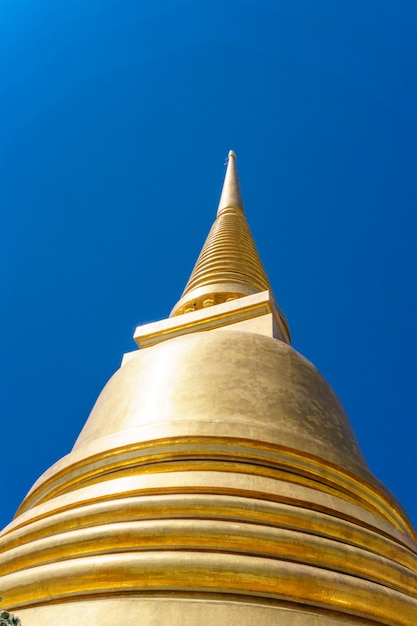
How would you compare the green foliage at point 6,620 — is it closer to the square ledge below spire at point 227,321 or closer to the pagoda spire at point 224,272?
the square ledge below spire at point 227,321

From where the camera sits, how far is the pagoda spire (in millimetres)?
10258

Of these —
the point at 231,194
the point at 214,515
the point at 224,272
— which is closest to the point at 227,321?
the point at 224,272

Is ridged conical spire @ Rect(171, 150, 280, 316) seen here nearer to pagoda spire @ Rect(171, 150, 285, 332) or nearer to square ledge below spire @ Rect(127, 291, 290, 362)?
pagoda spire @ Rect(171, 150, 285, 332)

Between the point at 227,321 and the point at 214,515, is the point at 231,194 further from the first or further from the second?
the point at 214,515

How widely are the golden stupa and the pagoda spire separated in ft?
12.9

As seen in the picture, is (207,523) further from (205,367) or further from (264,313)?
(264,313)

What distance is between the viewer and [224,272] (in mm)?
10906

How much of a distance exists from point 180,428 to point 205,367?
1.21 meters

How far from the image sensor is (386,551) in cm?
407

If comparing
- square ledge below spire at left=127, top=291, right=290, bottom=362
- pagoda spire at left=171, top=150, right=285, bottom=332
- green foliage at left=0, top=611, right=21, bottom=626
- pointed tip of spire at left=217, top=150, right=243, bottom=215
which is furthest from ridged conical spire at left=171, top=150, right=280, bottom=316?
green foliage at left=0, top=611, right=21, bottom=626

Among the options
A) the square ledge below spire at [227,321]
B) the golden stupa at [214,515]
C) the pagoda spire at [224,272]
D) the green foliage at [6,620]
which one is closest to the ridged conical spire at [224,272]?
the pagoda spire at [224,272]

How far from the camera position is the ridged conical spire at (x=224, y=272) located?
10.3 metres

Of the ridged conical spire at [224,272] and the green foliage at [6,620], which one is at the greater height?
the ridged conical spire at [224,272]

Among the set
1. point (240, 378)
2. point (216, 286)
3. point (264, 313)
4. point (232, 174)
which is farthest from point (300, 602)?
point (232, 174)
